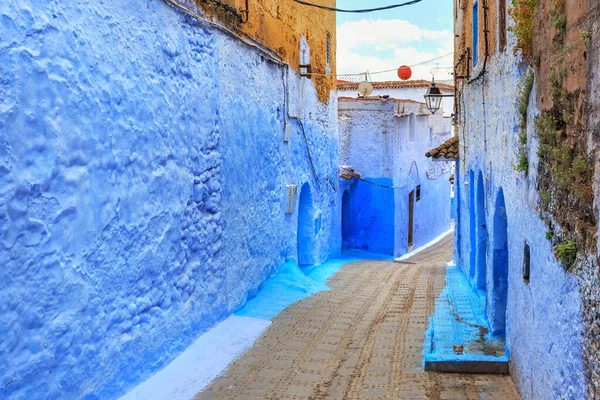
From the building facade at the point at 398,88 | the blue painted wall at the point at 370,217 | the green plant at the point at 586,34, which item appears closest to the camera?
the green plant at the point at 586,34

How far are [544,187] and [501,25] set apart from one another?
10.9 ft

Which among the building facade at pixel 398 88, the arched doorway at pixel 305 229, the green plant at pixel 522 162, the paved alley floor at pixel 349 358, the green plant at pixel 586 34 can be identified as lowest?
the paved alley floor at pixel 349 358

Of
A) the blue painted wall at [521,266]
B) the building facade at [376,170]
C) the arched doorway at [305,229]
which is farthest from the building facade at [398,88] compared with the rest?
the blue painted wall at [521,266]

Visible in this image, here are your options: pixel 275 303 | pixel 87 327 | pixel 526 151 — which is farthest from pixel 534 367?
pixel 275 303

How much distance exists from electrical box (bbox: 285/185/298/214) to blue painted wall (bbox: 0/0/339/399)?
2289 millimetres

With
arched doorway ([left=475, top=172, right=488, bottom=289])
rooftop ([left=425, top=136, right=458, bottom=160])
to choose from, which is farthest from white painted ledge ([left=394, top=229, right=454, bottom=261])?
arched doorway ([left=475, top=172, right=488, bottom=289])

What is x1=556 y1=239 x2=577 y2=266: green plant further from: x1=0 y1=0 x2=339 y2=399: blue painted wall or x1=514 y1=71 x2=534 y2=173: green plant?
x1=0 y1=0 x2=339 y2=399: blue painted wall

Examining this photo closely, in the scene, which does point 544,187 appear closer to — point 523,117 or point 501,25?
point 523,117

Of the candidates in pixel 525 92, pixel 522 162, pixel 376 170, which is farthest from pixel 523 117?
pixel 376 170

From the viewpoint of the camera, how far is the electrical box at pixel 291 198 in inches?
449

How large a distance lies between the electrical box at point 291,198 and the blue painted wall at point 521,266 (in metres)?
3.16

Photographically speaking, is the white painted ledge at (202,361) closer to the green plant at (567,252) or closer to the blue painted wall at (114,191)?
the blue painted wall at (114,191)

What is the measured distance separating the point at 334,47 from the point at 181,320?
33.7ft

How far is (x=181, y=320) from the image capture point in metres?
6.90
